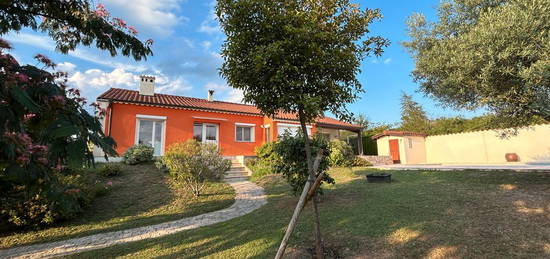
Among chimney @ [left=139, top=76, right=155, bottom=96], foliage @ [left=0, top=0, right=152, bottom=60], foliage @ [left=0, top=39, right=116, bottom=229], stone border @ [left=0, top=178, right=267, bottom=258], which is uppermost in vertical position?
chimney @ [left=139, top=76, right=155, bottom=96]

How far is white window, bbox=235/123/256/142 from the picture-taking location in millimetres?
18759

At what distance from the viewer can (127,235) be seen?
6156 mm

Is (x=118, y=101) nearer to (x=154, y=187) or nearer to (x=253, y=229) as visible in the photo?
(x=154, y=187)

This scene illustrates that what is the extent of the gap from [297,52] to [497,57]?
5118 millimetres

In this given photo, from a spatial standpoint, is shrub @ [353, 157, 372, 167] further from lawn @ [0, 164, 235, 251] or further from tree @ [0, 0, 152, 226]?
tree @ [0, 0, 152, 226]

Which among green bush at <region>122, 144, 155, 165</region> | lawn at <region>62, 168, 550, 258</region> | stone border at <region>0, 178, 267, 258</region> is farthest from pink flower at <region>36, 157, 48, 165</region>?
green bush at <region>122, 144, 155, 165</region>

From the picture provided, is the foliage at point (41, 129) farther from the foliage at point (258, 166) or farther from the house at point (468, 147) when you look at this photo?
the house at point (468, 147)

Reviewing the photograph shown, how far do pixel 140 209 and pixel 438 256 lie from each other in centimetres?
860

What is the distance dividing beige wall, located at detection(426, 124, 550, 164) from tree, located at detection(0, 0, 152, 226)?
18.1m

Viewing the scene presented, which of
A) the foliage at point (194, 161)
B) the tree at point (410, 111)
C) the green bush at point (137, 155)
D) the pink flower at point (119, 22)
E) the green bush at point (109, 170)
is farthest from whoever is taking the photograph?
the tree at point (410, 111)

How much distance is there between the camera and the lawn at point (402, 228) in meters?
4.20

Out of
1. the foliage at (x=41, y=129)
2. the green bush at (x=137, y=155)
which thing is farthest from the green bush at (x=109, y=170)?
the foliage at (x=41, y=129)

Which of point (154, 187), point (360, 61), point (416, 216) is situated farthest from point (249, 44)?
point (154, 187)

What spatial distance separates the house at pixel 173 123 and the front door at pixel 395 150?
26.1 ft
